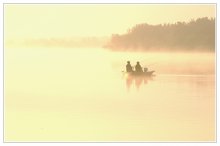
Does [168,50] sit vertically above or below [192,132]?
above

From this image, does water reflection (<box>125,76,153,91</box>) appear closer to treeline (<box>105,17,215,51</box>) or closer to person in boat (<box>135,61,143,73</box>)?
person in boat (<box>135,61,143,73</box>)

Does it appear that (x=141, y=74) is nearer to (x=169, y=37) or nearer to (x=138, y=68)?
(x=138, y=68)

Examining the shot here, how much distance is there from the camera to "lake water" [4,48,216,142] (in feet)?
10.9

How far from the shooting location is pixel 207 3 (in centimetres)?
332

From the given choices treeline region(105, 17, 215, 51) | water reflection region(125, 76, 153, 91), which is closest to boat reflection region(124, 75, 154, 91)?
water reflection region(125, 76, 153, 91)

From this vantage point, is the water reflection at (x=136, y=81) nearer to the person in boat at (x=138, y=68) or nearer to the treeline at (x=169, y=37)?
the person in boat at (x=138, y=68)

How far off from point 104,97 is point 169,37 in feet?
1.28

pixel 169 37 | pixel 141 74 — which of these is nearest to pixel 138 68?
pixel 141 74

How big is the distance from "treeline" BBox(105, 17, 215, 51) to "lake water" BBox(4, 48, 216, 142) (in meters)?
0.04

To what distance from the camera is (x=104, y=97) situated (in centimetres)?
335

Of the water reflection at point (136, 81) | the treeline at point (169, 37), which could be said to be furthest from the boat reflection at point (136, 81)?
the treeline at point (169, 37)

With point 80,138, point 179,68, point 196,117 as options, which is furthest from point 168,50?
point 80,138

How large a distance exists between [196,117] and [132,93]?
30 centimetres

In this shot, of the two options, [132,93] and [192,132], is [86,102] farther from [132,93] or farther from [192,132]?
[192,132]
